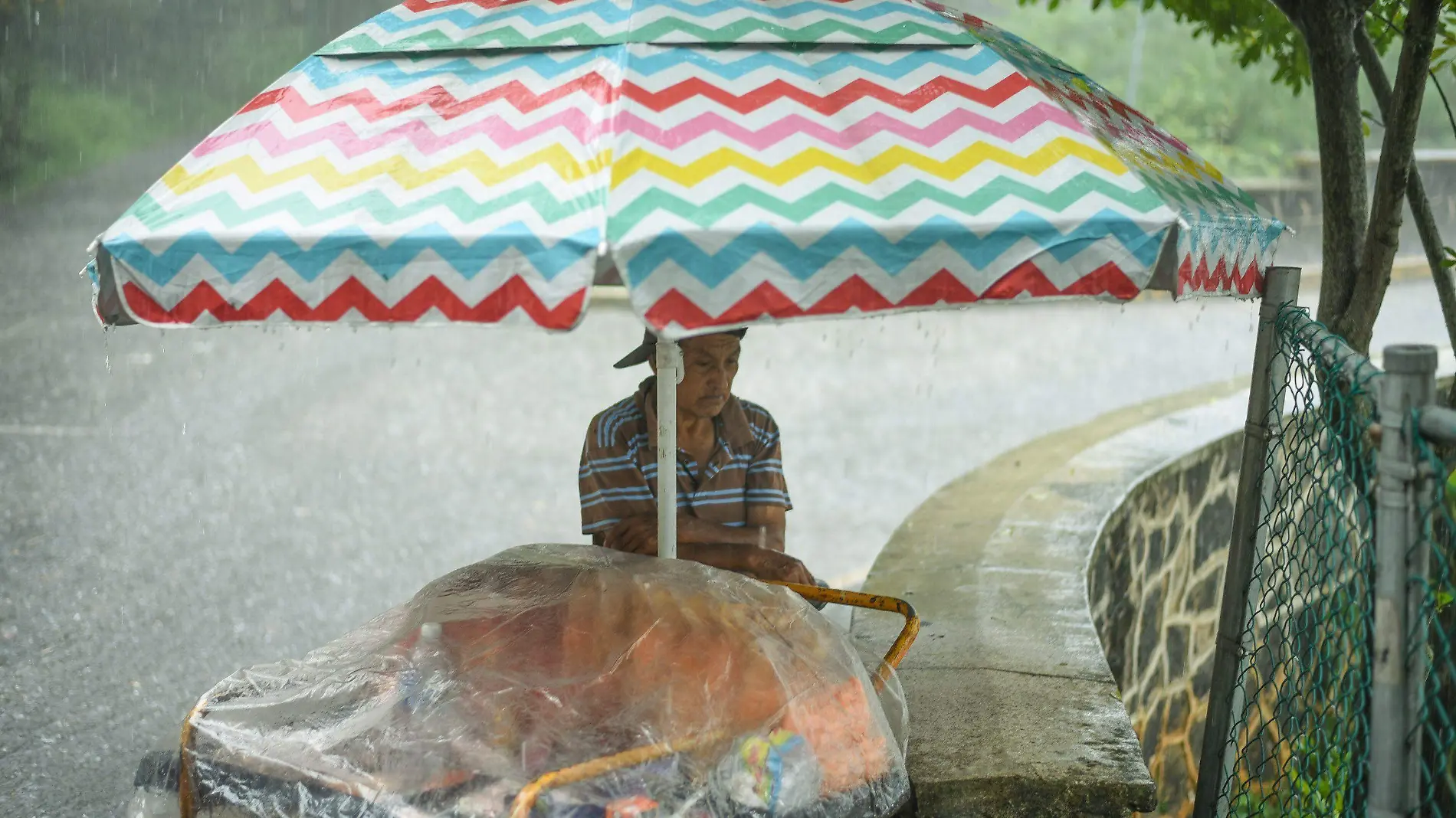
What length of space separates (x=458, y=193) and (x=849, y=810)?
1.22 meters

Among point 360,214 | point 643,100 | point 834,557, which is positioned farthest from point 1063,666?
point 834,557

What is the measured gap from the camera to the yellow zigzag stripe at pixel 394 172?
2.06m

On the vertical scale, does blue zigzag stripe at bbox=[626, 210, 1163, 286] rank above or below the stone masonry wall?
above

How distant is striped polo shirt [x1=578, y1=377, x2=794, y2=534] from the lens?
3.25 m

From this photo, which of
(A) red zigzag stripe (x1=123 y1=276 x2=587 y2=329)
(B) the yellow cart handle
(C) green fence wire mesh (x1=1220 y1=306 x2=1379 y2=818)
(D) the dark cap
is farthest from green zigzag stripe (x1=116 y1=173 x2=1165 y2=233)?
(D) the dark cap

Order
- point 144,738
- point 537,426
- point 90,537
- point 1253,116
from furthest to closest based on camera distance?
point 1253,116
point 537,426
point 90,537
point 144,738

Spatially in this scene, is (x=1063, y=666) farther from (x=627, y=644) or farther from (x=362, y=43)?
(x=362, y=43)

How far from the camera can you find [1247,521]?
2.83 metres

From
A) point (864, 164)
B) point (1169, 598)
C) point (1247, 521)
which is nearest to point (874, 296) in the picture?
point (864, 164)

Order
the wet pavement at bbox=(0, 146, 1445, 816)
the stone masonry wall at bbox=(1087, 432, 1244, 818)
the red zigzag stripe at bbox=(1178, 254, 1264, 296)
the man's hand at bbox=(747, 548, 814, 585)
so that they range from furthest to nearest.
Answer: the wet pavement at bbox=(0, 146, 1445, 816)
the stone masonry wall at bbox=(1087, 432, 1244, 818)
the man's hand at bbox=(747, 548, 814, 585)
the red zigzag stripe at bbox=(1178, 254, 1264, 296)

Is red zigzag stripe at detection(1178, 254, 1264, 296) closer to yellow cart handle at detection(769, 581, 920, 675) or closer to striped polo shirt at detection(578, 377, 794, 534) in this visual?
yellow cart handle at detection(769, 581, 920, 675)

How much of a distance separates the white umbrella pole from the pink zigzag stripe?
661mm

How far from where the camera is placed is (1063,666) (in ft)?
10.7

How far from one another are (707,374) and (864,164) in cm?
112
